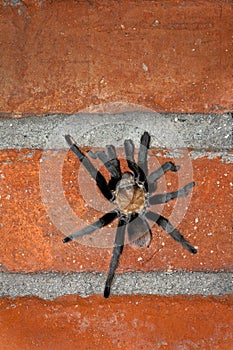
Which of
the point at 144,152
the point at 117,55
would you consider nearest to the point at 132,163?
the point at 144,152

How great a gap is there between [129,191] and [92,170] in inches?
3.6

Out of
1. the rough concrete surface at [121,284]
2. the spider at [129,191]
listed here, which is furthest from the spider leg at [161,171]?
the rough concrete surface at [121,284]

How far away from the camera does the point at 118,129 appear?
0.57 m

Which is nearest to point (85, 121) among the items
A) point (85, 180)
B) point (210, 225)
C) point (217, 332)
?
point (85, 180)

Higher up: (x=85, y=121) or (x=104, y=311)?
(x=85, y=121)

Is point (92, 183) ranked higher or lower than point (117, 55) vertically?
lower

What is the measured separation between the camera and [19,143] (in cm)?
57

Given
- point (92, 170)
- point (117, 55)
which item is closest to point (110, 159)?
point (92, 170)

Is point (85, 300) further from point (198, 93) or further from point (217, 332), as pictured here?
point (198, 93)

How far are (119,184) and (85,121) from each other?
10 centimetres

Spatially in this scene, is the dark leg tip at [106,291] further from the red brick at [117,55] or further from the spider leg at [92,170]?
the red brick at [117,55]

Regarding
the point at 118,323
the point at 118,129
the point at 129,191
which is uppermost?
the point at 118,129

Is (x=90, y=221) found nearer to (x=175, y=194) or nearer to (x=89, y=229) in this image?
(x=89, y=229)

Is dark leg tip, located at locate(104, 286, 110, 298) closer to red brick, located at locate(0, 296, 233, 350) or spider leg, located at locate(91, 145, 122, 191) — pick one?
red brick, located at locate(0, 296, 233, 350)
